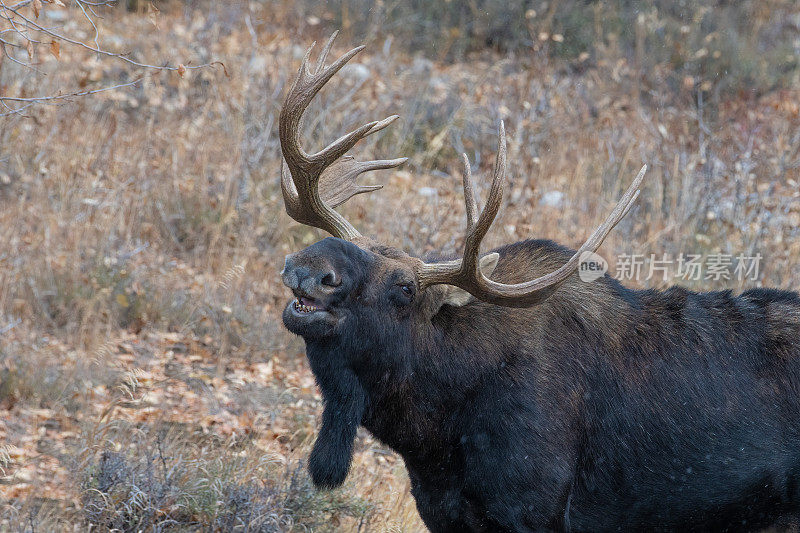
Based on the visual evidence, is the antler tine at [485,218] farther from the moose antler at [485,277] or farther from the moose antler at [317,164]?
the moose antler at [317,164]

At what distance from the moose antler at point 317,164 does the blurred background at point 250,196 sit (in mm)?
968

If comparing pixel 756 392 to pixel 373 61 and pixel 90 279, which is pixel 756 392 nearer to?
pixel 90 279

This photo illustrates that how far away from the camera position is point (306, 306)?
4016 millimetres

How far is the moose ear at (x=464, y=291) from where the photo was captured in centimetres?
443

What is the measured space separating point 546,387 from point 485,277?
0.58m

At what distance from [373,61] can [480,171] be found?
8.97ft

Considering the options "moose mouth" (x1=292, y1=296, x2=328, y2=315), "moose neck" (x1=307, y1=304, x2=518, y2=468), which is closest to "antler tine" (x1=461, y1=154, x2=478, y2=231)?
"moose neck" (x1=307, y1=304, x2=518, y2=468)

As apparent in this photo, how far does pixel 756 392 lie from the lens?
4.54 m

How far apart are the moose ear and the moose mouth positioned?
71 cm

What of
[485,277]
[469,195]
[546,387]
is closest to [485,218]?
[469,195]

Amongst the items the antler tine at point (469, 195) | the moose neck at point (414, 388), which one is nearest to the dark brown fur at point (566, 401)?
the moose neck at point (414, 388)

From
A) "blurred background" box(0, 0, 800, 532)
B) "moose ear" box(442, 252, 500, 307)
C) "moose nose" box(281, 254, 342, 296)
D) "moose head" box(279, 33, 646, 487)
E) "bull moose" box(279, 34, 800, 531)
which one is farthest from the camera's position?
"blurred background" box(0, 0, 800, 532)

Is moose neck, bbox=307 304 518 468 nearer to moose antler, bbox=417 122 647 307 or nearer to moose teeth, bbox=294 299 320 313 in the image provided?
moose antler, bbox=417 122 647 307

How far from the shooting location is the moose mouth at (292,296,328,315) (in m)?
4.00
